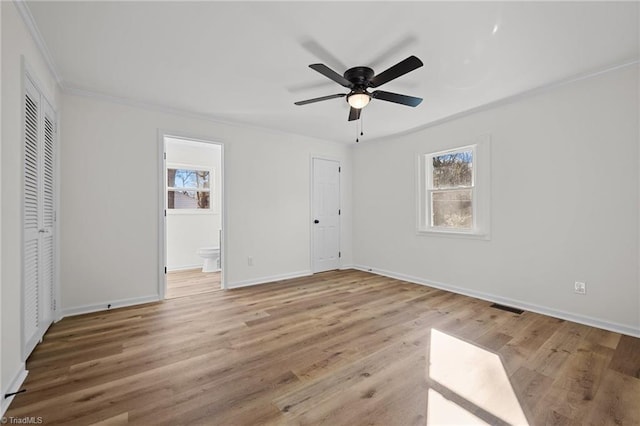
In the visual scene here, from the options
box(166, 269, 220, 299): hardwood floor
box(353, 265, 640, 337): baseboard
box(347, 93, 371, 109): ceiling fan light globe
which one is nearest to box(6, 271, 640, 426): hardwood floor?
box(353, 265, 640, 337): baseboard

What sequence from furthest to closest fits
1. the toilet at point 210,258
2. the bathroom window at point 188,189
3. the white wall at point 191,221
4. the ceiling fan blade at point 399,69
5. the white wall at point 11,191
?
1. the bathroom window at point 188,189
2. the white wall at point 191,221
3. the toilet at point 210,258
4. the ceiling fan blade at point 399,69
5. the white wall at point 11,191

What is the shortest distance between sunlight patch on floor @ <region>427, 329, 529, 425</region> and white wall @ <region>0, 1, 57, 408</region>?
8.55 ft

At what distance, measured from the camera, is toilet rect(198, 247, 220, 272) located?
17.9 feet

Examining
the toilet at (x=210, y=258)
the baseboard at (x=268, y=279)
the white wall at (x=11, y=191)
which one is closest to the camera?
the white wall at (x=11, y=191)

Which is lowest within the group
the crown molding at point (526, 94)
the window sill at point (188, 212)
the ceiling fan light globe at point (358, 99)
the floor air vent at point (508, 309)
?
the floor air vent at point (508, 309)

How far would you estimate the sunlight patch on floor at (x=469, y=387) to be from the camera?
1.60m

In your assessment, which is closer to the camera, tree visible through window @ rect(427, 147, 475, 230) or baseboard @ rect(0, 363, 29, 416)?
baseboard @ rect(0, 363, 29, 416)

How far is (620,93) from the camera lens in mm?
2678

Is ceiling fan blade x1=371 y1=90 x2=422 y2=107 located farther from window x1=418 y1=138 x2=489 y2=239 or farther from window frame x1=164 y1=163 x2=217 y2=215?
window frame x1=164 y1=163 x2=217 y2=215

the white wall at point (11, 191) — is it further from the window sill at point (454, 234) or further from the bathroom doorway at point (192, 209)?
the window sill at point (454, 234)

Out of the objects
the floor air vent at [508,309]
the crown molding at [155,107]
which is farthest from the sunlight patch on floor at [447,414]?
the crown molding at [155,107]

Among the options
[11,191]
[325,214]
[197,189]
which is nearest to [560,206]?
[325,214]

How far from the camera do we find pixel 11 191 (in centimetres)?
181

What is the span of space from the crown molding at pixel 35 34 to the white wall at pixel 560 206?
4544mm
